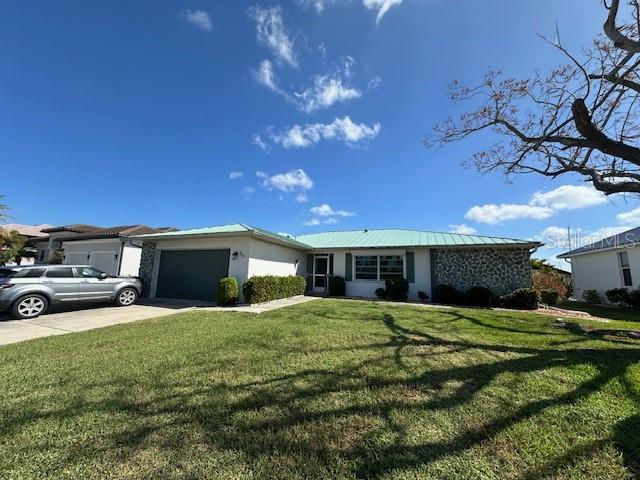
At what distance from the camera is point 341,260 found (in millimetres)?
15984

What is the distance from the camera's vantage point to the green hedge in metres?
10.8

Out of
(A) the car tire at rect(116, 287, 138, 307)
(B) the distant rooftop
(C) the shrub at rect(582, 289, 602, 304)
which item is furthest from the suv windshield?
(C) the shrub at rect(582, 289, 602, 304)

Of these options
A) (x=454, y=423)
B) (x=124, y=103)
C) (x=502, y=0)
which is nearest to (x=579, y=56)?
(x=502, y=0)

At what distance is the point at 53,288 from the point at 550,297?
20.2 m

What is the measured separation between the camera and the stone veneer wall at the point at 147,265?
13.3m

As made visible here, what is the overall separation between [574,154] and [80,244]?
2475 cm

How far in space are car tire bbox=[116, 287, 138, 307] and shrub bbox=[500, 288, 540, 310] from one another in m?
15.5

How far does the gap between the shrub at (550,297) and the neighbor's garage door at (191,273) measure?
15291 mm

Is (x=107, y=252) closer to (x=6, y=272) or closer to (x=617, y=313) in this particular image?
(x=6, y=272)

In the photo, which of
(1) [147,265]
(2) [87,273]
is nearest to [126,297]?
(2) [87,273]

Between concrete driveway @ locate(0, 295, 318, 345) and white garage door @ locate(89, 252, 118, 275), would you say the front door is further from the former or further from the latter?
white garage door @ locate(89, 252, 118, 275)

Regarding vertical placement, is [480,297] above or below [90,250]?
below

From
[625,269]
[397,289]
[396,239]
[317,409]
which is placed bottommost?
[317,409]

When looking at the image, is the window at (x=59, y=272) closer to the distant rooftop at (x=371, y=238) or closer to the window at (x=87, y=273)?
the window at (x=87, y=273)
